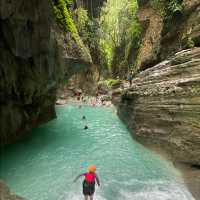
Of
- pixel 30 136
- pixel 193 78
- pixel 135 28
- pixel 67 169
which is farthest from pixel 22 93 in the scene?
pixel 135 28

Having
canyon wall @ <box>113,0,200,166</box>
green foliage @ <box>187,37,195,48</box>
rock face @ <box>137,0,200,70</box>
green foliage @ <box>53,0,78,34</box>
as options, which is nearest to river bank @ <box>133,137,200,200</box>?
canyon wall @ <box>113,0,200,166</box>

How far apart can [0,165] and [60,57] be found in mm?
9294

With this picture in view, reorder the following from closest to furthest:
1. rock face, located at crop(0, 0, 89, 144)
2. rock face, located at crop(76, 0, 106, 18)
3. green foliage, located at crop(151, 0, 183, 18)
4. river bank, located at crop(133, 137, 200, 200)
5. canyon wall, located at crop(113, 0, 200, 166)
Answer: river bank, located at crop(133, 137, 200, 200) → canyon wall, located at crop(113, 0, 200, 166) → rock face, located at crop(0, 0, 89, 144) → green foliage, located at crop(151, 0, 183, 18) → rock face, located at crop(76, 0, 106, 18)

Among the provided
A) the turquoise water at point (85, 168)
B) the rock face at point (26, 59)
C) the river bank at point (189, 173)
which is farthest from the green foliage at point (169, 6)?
the river bank at point (189, 173)

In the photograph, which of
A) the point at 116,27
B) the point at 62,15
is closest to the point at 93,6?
the point at 116,27

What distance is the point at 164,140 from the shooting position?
13531mm

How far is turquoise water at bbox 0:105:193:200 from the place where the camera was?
9.50 metres

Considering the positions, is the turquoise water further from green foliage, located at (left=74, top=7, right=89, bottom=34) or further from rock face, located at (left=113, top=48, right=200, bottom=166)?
green foliage, located at (left=74, top=7, right=89, bottom=34)

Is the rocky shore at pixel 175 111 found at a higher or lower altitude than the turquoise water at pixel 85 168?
higher

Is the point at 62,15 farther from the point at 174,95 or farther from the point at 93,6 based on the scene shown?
the point at 93,6

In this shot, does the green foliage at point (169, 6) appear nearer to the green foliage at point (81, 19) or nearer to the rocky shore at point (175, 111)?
the rocky shore at point (175, 111)

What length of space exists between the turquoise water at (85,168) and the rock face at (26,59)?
2044 mm

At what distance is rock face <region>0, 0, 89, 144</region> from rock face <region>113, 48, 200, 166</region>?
7.14 m

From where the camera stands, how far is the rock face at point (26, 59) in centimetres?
1268
